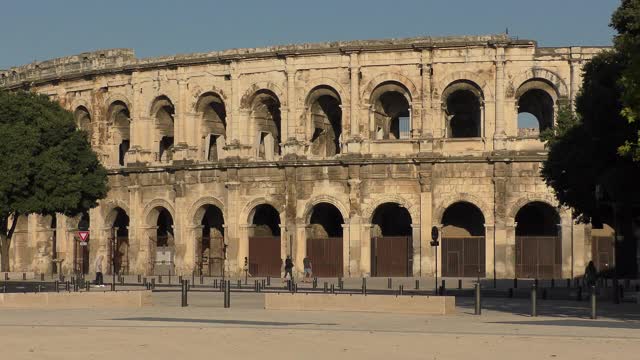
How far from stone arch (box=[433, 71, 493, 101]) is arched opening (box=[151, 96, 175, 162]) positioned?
1516 centimetres

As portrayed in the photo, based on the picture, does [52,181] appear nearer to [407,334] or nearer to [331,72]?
[331,72]

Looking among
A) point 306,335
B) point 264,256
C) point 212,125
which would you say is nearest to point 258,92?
point 212,125

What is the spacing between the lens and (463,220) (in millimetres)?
62406

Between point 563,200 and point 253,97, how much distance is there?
22654mm

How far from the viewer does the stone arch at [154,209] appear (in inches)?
2554

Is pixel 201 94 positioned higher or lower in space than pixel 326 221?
higher

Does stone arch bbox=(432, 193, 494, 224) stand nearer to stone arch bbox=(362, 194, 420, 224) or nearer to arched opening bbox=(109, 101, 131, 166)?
stone arch bbox=(362, 194, 420, 224)

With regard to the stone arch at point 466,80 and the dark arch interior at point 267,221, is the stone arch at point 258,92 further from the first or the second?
the stone arch at point 466,80

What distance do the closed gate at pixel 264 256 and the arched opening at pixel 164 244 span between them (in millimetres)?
4247

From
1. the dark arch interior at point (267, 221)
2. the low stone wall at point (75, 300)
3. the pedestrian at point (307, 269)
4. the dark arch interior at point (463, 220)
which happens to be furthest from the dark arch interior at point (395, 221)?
the low stone wall at point (75, 300)

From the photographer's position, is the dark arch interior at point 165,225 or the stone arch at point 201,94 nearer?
the stone arch at point 201,94

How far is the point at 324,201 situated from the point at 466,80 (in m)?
9.25

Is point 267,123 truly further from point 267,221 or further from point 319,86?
point 267,221

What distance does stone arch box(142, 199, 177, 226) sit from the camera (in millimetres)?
64881
